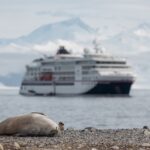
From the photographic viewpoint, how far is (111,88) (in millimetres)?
116688

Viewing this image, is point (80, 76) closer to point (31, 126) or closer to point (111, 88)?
point (111, 88)

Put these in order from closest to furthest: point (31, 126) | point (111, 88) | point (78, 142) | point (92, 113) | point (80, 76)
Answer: point (78, 142)
point (31, 126)
point (92, 113)
point (111, 88)
point (80, 76)

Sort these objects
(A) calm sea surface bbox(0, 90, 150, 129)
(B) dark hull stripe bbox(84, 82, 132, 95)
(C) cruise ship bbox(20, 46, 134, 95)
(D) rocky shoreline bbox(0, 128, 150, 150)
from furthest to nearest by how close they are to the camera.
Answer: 1. (C) cruise ship bbox(20, 46, 134, 95)
2. (B) dark hull stripe bbox(84, 82, 132, 95)
3. (A) calm sea surface bbox(0, 90, 150, 129)
4. (D) rocky shoreline bbox(0, 128, 150, 150)

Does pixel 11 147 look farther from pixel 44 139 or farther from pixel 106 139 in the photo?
pixel 106 139

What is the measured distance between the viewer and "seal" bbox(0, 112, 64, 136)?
18484 millimetres

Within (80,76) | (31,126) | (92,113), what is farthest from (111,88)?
(31,126)

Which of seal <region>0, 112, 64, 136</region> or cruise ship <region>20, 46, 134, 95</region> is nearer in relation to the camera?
seal <region>0, 112, 64, 136</region>

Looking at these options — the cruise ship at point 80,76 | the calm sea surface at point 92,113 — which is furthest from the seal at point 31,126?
the cruise ship at point 80,76

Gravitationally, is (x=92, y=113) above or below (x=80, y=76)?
below

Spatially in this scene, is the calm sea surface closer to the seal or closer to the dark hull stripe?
the seal

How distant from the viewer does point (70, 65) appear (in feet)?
409

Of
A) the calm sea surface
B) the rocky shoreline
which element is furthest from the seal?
the calm sea surface

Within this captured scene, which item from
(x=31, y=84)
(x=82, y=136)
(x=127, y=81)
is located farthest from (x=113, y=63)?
(x=82, y=136)

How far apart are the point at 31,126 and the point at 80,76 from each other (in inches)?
4043
